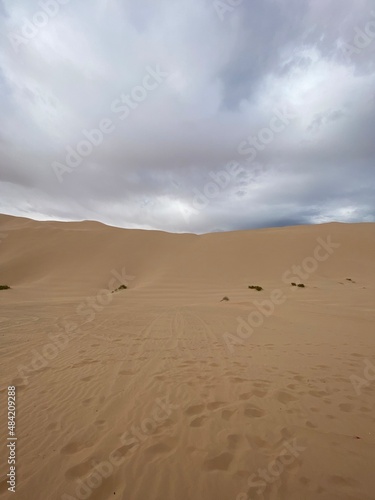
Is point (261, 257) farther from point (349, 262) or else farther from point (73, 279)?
point (73, 279)

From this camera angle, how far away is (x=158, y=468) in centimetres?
239

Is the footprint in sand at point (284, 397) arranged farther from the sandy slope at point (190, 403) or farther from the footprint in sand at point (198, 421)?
the footprint in sand at point (198, 421)

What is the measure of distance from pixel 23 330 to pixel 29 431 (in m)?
5.26

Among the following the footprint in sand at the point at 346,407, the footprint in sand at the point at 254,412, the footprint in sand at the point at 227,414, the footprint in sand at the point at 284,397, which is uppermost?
the footprint in sand at the point at 227,414

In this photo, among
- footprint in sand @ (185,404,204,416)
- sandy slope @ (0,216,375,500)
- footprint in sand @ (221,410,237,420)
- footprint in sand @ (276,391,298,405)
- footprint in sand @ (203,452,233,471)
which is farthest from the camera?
footprint in sand @ (276,391,298,405)

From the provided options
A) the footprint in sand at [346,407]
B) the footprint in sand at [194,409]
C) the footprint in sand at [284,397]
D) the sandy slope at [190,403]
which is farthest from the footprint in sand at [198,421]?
the footprint in sand at [346,407]

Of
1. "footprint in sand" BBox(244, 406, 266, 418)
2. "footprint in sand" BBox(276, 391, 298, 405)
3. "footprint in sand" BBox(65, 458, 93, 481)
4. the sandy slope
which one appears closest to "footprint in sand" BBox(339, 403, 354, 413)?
→ the sandy slope

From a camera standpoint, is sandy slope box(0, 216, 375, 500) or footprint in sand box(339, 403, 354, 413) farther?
footprint in sand box(339, 403, 354, 413)

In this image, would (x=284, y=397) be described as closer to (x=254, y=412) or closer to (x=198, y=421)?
(x=254, y=412)

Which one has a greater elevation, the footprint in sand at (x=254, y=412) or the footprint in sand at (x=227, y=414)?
the footprint in sand at (x=227, y=414)

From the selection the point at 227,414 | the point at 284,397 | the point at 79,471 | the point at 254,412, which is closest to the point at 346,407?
the point at 284,397

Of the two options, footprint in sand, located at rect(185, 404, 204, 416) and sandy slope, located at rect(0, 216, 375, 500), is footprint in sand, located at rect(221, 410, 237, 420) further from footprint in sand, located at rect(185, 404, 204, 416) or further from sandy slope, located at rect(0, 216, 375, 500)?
footprint in sand, located at rect(185, 404, 204, 416)

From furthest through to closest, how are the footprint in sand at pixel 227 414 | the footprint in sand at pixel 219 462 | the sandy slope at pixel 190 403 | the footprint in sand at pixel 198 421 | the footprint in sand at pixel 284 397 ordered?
the footprint in sand at pixel 284 397
the footprint in sand at pixel 227 414
the footprint in sand at pixel 198 421
the footprint in sand at pixel 219 462
the sandy slope at pixel 190 403

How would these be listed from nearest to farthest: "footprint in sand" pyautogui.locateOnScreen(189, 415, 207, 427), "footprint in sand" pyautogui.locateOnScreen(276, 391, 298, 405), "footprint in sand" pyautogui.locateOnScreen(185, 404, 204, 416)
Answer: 1. "footprint in sand" pyautogui.locateOnScreen(189, 415, 207, 427)
2. "footprint in sand" pyautogui.locateOnScreen(185, 404, 204, 416)
3. "footprint in sand" pyautogui.locateOnScreen(276, 391, 298, 405)
